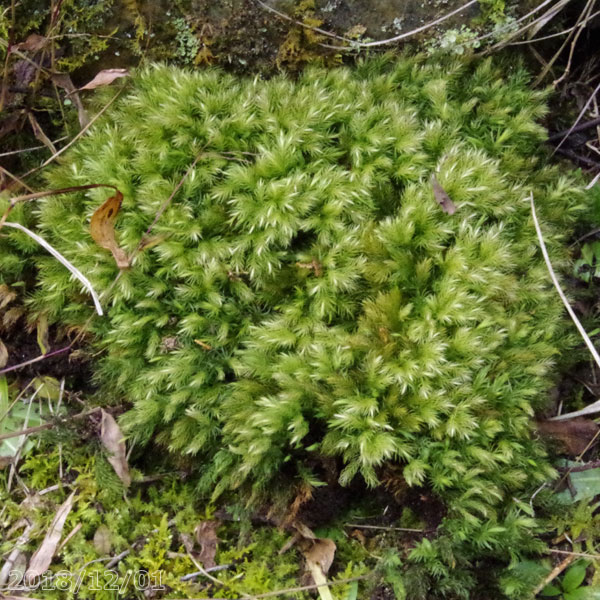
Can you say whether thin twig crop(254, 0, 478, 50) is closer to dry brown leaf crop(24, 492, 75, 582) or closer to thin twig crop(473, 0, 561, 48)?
thin twig crop(473, 0, 561, 48)

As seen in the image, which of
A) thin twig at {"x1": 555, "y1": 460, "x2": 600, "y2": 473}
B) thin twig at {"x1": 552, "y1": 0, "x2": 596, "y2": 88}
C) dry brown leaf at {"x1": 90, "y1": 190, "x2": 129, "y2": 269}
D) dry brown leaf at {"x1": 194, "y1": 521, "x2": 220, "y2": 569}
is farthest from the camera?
thin twig at {"x1": 552, "y1": 0, "x2": 596, "y2": 88}

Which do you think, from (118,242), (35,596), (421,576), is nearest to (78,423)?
(35,596)

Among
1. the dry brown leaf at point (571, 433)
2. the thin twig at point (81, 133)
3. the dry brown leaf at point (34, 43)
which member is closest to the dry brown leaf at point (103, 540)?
the thin twig at point (81, 133)

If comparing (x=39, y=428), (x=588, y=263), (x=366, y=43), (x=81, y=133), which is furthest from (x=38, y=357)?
(x=588, y=263)

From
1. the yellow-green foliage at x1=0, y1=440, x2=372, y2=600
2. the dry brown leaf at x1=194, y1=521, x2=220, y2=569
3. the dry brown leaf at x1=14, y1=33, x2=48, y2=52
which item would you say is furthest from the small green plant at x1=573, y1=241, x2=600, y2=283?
the dry brown leaf at x1=14, y1=33, x2=48, y2=52

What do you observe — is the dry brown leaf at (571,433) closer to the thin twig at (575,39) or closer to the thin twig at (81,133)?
the thin twig at (575,39)

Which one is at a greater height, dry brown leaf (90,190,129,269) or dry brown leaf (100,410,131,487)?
dry brown leaf (90,190,129,269)

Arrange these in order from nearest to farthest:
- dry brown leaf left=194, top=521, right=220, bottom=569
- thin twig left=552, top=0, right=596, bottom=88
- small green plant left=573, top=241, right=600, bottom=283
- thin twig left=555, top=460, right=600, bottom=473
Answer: dry brown leaf left=194, top=521, right=220, bottom=569 → thin twig left=555, top=460, right=600, bottom=473 → thin twig left=552, top=0, right=596, bottom=88 → small green plant left=573, top=241, right=600, bottom=283
